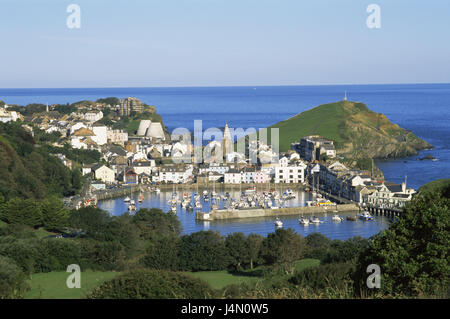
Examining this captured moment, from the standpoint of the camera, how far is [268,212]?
15.3 metres

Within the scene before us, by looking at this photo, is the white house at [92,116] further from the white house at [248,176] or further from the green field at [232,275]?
the green field at [232,275]

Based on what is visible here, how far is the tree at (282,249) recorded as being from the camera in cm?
880

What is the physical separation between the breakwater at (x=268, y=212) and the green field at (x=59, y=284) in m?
6.46

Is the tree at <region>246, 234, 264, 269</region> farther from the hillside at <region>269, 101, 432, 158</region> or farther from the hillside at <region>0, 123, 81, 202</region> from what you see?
the hillside at <region>269, 101, 432, 158</region>

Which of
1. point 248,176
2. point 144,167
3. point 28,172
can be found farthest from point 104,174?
point 248,176

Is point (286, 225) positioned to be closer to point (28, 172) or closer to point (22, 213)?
point (22, 213)

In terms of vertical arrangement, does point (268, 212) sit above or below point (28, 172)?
below

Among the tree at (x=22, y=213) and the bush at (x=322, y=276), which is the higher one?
the bush at (x=322, y=276)

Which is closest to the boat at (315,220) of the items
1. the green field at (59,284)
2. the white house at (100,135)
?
the green field at (59,284)

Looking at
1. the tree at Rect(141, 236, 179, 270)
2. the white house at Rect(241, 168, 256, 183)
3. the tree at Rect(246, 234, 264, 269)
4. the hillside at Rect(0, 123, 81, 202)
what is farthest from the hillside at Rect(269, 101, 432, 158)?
the tree at Rect(141, 236, 179, 270)

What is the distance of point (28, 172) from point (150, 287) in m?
12.6

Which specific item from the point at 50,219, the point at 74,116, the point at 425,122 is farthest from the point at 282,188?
the point at 425,122

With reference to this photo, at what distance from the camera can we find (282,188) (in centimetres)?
1942

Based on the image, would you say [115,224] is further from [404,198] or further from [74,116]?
[74,116]
